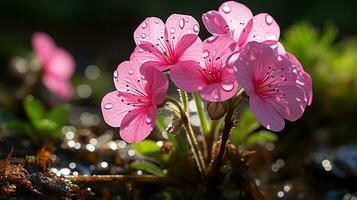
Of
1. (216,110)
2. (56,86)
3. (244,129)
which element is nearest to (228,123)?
(216,110)

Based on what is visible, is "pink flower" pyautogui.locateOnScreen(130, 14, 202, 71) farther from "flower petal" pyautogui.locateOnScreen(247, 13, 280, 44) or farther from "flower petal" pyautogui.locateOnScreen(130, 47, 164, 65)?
"flower petal" pyautogui.locateOnScreen(247, 13, 280, 44)

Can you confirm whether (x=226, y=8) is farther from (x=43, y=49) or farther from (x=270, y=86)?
(x=43, y=49)

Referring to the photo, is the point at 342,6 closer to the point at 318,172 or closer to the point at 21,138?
the point at 318,172

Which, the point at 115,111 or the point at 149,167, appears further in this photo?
the point at 149,167

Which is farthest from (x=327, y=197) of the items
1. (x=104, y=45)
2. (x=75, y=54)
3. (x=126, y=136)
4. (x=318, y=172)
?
(x=104, y=45)

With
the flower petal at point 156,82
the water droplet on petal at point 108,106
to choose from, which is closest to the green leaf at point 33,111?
the water droplet on petal at point 108,106

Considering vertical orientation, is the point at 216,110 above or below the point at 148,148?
above
